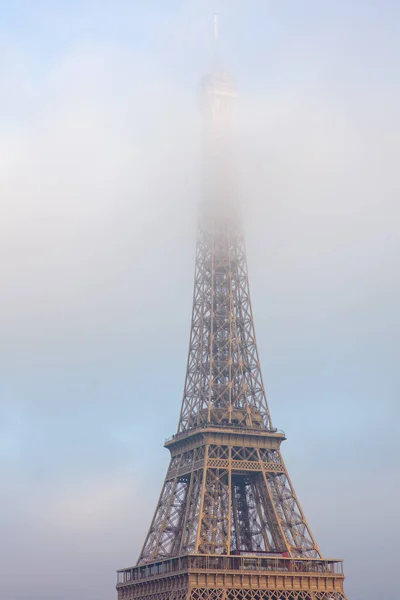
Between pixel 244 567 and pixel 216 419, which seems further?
pixel 216 419

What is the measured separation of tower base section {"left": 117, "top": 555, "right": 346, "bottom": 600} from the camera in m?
126

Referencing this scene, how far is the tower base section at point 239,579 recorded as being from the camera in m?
126

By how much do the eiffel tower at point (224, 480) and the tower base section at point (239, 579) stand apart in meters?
0.11

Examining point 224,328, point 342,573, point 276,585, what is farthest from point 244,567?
point 224,328

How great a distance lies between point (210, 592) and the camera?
126 metres

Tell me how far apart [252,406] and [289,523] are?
50.1 ft

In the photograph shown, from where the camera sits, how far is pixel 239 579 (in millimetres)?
127812

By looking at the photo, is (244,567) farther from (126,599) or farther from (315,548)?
(126,599)

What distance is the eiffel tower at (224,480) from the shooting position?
12900 cm

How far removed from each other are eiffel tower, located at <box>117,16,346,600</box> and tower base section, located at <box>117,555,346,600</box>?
4.4 inches

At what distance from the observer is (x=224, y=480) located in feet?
454

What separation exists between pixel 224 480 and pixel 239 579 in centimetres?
1402

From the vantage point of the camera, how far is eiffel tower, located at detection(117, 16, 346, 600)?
129 meters

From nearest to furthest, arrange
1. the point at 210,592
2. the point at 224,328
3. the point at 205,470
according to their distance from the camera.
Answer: the point at 210,592, the point at 205,470, the point at 224,328
